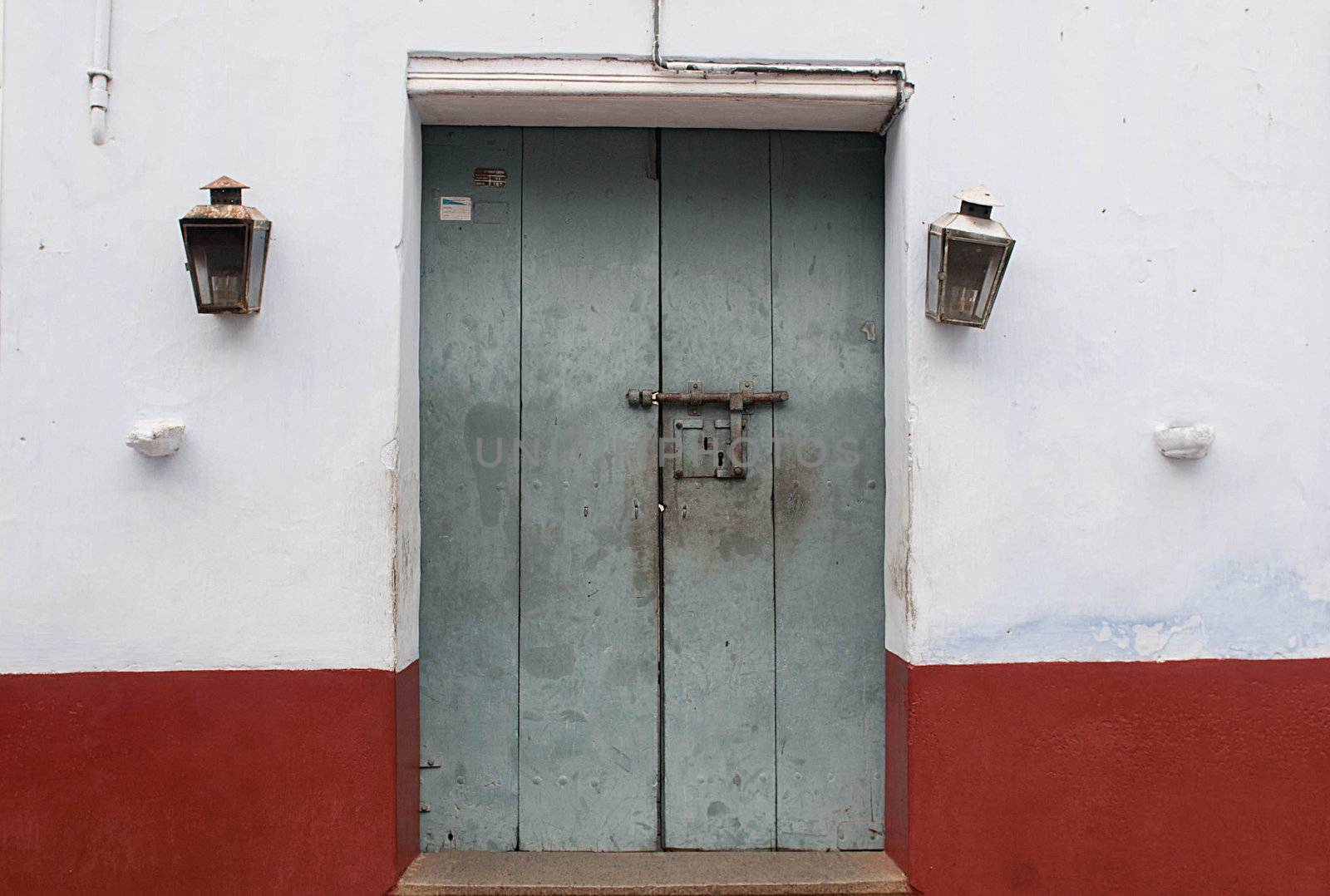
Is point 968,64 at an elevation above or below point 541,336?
above

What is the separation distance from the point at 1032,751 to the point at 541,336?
1899mm

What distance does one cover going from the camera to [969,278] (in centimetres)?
280

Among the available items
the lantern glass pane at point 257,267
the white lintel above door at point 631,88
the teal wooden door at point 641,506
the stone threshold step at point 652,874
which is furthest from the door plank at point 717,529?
the lantern glass pane at point 257,267

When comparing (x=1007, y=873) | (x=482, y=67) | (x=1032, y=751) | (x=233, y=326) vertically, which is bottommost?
(x=1007, y=873)

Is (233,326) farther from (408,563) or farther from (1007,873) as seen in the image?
(1007,873)

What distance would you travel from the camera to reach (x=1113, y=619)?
2.92 metres

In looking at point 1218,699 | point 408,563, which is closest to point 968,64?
point 1218,699

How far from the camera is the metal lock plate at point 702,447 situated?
3.15 metres

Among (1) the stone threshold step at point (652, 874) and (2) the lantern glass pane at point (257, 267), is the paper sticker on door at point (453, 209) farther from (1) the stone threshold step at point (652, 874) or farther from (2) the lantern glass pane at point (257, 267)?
(1) the stone threshold step at point (652, 874)

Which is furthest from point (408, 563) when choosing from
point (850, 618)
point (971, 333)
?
point (971, 333)

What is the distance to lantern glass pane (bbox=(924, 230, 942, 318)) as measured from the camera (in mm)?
2836

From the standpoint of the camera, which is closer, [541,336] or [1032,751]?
[1032,751]

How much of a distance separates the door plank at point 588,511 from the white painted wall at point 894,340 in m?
0.40

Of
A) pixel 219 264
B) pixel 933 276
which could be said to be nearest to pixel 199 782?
pixel 219 264
